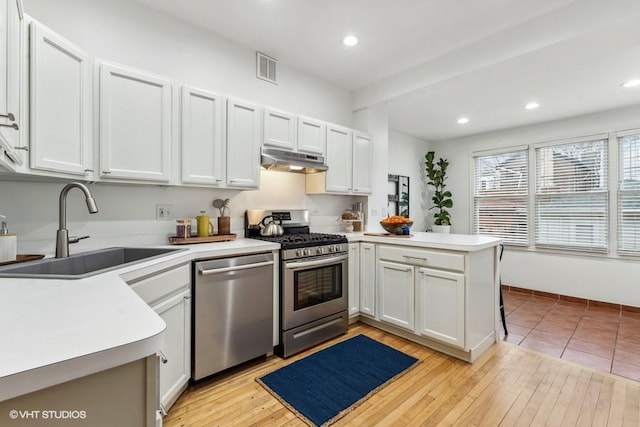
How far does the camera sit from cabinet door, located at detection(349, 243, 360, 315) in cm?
315

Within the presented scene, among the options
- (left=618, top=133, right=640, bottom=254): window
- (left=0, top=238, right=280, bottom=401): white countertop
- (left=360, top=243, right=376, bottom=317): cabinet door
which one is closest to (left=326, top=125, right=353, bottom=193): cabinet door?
(left=360, top=243, right=376, bottom=317): cabinet door

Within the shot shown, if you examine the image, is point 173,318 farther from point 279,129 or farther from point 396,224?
point 396,224

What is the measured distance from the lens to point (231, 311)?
2186mm

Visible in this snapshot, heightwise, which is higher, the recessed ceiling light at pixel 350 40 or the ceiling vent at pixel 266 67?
the recessed ceiling light at pixel 350 40

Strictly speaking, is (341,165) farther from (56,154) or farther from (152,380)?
(152,380)

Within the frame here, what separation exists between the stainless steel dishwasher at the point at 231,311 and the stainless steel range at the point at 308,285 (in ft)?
0.48

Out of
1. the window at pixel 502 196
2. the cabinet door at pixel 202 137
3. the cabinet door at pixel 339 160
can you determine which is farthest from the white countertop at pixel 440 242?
the window at pixel 502 196

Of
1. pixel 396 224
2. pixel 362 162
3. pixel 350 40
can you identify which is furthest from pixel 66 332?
pixel 362 162

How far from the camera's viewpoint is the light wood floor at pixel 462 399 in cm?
177

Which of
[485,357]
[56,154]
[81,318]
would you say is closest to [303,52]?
Result: [56,154]

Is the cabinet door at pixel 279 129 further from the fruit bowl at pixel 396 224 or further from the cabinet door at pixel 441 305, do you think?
the cabinet door at pixel 441 305

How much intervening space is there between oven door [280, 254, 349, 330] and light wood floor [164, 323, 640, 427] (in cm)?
40

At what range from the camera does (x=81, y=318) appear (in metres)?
0.73

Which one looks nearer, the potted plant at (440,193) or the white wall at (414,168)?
the white wall at (414,168)
